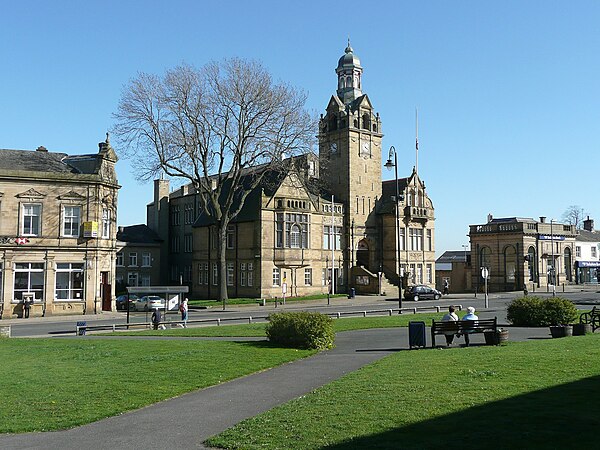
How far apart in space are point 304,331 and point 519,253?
5527cm

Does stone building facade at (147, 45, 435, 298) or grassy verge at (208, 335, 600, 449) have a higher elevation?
stone building facade at (147, 45, 435, 298)

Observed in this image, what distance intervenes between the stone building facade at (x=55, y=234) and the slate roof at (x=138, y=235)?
24742 millimetres

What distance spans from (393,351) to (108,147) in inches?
1395

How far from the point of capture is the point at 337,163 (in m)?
68.4

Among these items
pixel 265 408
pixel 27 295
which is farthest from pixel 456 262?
pixel 265 408

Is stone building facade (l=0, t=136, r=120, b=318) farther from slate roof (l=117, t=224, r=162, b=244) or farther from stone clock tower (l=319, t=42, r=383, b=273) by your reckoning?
stone clock tower (l=319, t=42, r=383, b=273)

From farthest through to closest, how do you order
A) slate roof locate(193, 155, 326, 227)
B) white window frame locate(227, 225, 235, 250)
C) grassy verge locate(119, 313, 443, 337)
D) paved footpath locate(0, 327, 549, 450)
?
white window frame locate(227, 225, 235, 250)
slate roof locate(193, 155, 326, 227)
grassy verge locate(119, 313, 443, 337)
paved footpath locate(0, 327, 549, 450)

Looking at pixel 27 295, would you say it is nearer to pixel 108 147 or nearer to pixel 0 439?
pixel 108 147

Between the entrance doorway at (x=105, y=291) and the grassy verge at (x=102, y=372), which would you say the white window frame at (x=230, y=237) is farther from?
the grassy verge at (x=102, y=372)

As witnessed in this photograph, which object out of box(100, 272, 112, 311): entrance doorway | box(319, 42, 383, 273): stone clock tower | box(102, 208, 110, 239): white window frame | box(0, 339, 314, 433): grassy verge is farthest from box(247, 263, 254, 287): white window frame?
box(0, 339, 314, 433): grassy verge

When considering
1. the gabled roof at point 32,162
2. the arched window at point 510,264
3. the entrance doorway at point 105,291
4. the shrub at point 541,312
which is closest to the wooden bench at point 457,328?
the shrub at point 541,312

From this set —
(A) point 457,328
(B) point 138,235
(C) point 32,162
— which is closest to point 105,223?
(C) point 32,162

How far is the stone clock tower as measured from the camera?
2645 inches

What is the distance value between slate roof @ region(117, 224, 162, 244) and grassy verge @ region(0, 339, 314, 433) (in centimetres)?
4844
